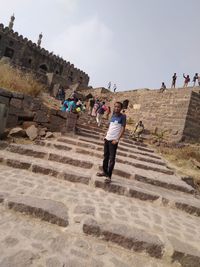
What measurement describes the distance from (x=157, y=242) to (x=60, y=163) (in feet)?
11.0

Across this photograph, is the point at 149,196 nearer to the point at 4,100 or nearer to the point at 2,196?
the point at 2,196

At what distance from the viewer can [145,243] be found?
9.65 feet

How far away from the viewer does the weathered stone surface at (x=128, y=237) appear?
293 cm

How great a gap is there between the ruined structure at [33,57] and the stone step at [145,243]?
25025 millimetres

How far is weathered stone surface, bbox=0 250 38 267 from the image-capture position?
2.18 metres

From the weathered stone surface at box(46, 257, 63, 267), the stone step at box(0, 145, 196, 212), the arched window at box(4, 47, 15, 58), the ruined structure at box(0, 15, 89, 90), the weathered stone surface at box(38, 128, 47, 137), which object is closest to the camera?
the weathered stone surface at box(46, 257, 63, 267)

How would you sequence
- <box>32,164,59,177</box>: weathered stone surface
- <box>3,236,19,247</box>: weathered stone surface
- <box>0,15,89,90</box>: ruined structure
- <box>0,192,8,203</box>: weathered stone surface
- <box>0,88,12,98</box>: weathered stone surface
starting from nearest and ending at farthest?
<box>3,236,19,247</box>: weathered stone surface < <box>0,192,8,203</box>: weathered stone surface < <box>32,164,59,177</box>: weathered stone surface < <box>0,88,12,98</box>: weathered stone surface < <box>0,15,89,90</box>: ruined structure

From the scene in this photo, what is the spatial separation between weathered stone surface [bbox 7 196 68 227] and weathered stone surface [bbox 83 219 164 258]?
34 centimetres

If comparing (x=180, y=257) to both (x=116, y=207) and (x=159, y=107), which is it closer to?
(x=116, y=207)

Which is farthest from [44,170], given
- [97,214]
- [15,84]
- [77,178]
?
[15,84]

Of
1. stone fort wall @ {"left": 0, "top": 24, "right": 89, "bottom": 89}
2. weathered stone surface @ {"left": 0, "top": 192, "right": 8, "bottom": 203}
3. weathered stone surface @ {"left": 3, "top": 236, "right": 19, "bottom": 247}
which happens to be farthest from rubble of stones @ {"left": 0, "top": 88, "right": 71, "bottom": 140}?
stone fort wall @ {"left": 0, "top": 24, "right": 89, "bottom": 89}

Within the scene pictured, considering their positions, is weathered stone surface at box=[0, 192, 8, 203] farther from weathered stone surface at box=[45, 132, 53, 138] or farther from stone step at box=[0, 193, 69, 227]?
weathered stone surface at box=[45, 132, 53, 138]

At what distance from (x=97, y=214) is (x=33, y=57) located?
3589 centimetres

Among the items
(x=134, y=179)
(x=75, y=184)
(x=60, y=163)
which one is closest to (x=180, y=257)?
(x=75, y=184)
